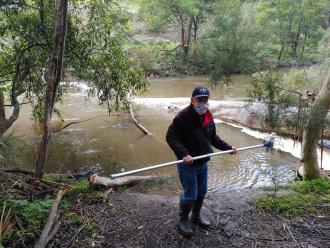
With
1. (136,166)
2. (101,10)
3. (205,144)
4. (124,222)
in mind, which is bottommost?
(136,166)

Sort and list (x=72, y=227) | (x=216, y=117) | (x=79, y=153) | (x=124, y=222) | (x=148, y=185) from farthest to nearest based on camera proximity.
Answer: (x=216, y=117), (x=79, y=153), (x=148, y=185), (x=124, y=222), (x=72, y=227)

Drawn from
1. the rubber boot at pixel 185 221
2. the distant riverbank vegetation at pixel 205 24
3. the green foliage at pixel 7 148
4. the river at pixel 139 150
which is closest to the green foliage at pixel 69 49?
the green foliage at pixel 7 148

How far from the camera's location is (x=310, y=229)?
441 cm

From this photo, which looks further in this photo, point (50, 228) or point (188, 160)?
point (50, 228)

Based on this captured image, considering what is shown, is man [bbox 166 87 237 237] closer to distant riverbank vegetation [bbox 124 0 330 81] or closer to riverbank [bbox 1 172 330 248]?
riverbank [bbox 1 172 330 248]

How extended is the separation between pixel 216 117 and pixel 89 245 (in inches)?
428

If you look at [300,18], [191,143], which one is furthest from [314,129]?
[300,18]

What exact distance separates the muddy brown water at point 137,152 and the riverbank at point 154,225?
6.61ft

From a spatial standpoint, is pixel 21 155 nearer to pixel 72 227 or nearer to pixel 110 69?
pixel 110 69

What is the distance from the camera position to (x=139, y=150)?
10.4 metres

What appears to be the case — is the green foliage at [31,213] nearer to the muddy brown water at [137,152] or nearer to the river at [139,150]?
the river at [139,150]

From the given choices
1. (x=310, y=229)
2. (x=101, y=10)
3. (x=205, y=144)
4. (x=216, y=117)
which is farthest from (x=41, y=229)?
(x=216, y=117)

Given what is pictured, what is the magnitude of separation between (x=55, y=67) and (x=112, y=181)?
89.3 inches

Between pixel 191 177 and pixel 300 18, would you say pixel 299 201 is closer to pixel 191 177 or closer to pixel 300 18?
pixel 191 177
